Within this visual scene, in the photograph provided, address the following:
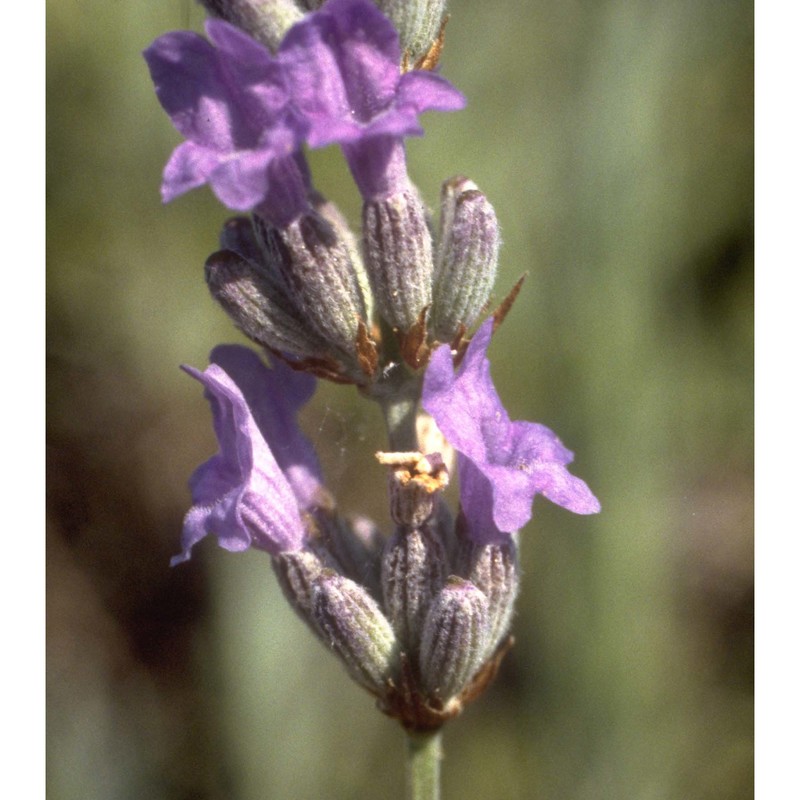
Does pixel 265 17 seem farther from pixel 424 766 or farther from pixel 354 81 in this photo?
pixel 424 766

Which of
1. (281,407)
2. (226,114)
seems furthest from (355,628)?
(226,114)

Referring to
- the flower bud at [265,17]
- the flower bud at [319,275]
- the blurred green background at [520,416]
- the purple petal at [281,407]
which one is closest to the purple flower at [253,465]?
the purple petal at [281,407]

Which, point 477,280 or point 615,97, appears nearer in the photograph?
point 477,280

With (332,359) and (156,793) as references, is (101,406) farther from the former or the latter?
(332,359)

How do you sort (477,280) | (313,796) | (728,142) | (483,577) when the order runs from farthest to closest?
(728,142)
(313,796)
(483,577)
(477,280)

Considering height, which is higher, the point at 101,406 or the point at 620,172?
the point at 620,172

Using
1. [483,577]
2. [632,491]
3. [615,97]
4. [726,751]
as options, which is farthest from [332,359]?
[726,751]

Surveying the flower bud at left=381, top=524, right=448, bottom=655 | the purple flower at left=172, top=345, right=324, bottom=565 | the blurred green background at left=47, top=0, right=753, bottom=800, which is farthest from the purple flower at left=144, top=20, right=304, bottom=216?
the blurred green background at left=47, top=0, right=753, bottom=800
